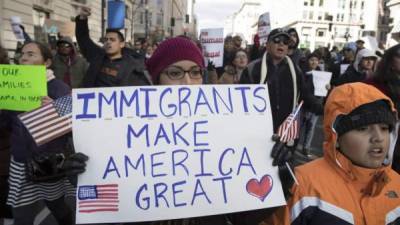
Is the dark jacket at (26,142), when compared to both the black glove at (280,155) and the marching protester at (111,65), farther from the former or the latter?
the black glove at (280,155)

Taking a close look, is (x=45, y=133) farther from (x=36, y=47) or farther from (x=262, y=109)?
(x=36, y=47)

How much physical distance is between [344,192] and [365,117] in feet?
1.24

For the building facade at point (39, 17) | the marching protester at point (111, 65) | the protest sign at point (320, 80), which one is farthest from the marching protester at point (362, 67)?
the building facade at point (39, 17)

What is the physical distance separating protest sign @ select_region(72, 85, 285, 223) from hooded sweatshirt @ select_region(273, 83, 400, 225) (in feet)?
0.42

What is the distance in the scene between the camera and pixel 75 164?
2.01 metres

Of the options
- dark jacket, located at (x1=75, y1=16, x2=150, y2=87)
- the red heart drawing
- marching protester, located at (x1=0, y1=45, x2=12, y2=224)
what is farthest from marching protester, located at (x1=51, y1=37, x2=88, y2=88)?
the red heart drawing

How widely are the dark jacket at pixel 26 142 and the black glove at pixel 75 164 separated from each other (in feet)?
5.46

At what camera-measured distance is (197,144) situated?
87.4 inches

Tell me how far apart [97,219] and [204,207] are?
1.63 feet

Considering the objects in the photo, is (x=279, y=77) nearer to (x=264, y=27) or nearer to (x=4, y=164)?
(x=4, y=164)

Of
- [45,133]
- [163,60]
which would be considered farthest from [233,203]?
[45,133]

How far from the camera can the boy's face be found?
2215 mm

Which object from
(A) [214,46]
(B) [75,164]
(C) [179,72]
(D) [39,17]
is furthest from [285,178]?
(D) [39,17]

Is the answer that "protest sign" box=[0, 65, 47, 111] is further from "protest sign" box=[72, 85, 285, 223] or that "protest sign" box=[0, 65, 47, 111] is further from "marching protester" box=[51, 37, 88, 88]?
"marching protester" box=[51, 37, 88, 88]
